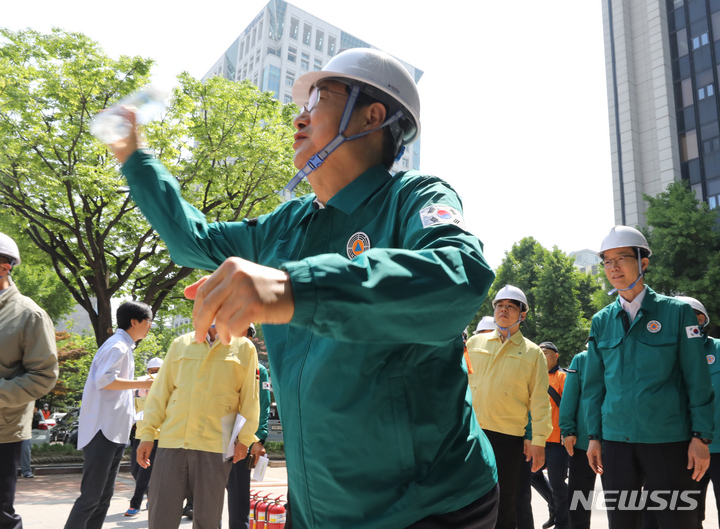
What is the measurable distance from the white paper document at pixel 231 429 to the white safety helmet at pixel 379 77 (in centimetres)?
374

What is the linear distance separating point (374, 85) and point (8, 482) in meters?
3.98

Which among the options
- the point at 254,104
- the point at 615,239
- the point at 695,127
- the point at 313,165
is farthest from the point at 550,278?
the point at 313,165

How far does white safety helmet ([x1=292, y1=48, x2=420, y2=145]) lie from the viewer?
6.41ft

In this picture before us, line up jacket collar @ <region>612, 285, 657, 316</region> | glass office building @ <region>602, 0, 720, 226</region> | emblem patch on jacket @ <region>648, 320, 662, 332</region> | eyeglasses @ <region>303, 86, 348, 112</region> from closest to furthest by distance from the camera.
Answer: eyeglasses @ <region>303, 86, 348, 112</region> < emblem patch on jacket @ <region>648, 320, 662, 332</region> < jacket collar @ <region>612, 285, 657, 316</region> < glass office building @ <region>602, 0, 720, 226</region>

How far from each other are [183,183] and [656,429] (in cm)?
1451

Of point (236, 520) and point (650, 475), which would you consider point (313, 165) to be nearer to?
point (650, 475)

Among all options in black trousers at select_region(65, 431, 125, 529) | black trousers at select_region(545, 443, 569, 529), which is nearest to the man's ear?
black trousers at select_region(65, 431, 125, 529)

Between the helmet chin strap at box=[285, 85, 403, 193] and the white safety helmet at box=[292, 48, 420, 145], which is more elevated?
the white safety helmet at box=[292, 48, 420, 145]

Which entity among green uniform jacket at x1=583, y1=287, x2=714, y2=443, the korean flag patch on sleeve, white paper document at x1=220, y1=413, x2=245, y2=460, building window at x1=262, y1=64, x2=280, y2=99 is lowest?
white paper document at x1=220, y1=413, x2=245, y2=460

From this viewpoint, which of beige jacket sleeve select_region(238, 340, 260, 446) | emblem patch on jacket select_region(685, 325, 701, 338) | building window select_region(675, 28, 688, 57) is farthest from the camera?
building window select_region(675, 28, 688, 57)

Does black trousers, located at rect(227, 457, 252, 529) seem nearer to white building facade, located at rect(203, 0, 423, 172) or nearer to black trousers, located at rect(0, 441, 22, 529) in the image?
black trousers, located at rect(0, 441, 22, 529)

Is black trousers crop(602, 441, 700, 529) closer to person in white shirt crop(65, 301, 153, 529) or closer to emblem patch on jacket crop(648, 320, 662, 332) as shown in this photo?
emblem patch on jacket crop(648, 320, 662, 332)

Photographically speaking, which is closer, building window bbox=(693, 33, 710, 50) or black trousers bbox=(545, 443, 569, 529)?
black trousers bbox=(545, 443, 569, 529)

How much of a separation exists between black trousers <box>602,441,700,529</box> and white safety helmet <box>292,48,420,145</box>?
143 inches
